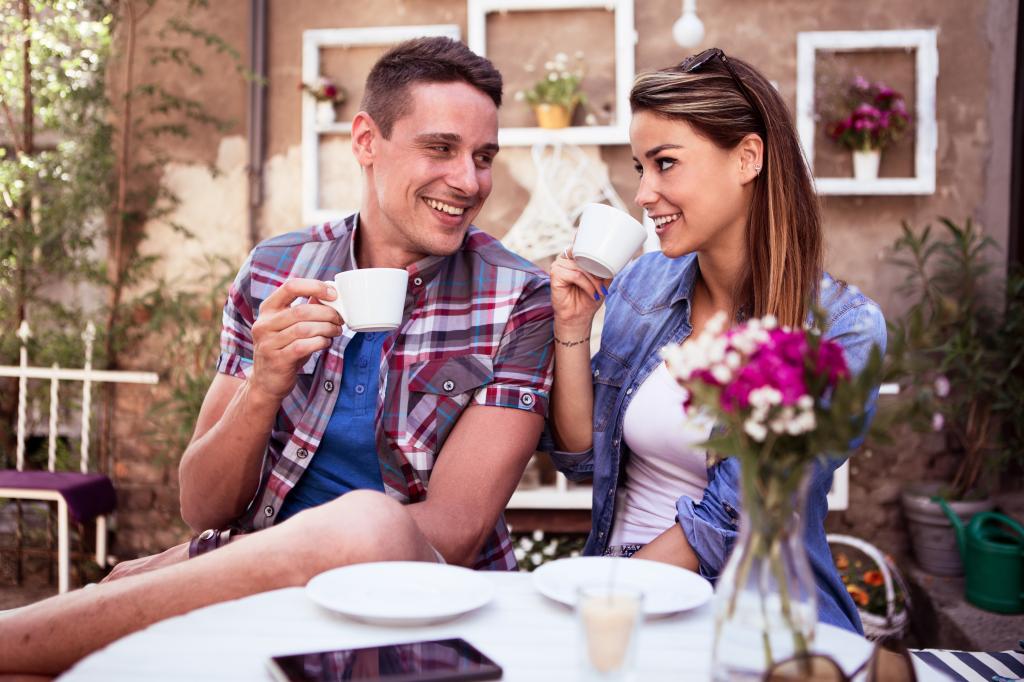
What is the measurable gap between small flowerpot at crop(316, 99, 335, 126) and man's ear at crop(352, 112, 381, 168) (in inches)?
83.3

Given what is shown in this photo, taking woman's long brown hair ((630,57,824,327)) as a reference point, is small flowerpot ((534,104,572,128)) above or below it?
above

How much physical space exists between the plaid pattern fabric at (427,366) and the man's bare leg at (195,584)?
543 millimetres

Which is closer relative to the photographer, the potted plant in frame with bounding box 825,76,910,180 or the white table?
the white table

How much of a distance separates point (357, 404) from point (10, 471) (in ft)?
8.57

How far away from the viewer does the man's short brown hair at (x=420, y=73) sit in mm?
1958

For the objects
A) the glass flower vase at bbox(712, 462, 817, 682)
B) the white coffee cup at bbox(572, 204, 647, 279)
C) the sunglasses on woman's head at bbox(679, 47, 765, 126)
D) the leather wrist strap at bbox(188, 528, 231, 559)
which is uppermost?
the sunglasses on woman's head at bbox(679, 47, 765, 126)

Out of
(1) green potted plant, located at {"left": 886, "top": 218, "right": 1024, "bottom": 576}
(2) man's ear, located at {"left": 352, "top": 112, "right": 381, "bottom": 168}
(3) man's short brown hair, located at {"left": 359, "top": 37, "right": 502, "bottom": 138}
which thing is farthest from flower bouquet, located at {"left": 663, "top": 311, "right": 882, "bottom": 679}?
(1) green potted plant, located at {"left": 886, "top": 218, "right": 1024, "bottom": 576}

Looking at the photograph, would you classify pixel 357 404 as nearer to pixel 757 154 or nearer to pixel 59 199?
pixel 757 154

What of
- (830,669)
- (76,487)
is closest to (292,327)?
(830,669)

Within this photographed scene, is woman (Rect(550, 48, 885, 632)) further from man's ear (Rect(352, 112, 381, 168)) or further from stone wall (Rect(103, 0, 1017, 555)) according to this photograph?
stone wall (Rect(103, 0, 1017, 555))

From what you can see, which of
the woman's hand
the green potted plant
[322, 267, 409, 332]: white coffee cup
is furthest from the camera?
the green potted plant

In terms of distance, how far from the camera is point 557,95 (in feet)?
12.9

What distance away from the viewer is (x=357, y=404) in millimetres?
1854

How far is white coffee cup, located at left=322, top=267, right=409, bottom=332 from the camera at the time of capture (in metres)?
1.47
